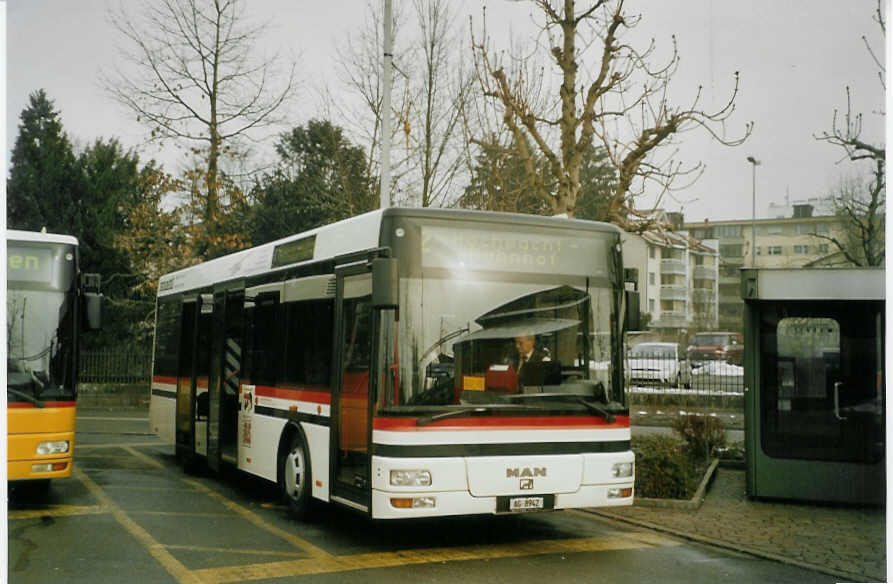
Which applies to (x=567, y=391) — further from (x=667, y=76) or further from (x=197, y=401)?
(x=197, y=401)

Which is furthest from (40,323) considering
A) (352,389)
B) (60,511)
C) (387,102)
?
(387,102)

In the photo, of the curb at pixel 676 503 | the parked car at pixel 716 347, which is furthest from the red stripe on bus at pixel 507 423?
the parked car at pixel 716 347

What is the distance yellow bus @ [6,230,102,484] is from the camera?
10055 millimetres

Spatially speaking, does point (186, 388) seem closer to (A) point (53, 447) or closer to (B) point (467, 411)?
(A) point (53, 447)

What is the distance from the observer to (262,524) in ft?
33.3

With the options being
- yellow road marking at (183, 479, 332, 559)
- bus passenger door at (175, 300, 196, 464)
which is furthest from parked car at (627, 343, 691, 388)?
yellow road marking at (183, 479, 332, 559)

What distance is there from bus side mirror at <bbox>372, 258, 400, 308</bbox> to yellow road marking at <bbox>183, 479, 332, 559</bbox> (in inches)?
87.5

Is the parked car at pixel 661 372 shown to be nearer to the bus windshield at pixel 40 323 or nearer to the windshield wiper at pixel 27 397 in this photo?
the bus windshield at pixel 40 323

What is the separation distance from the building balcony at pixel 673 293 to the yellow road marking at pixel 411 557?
81659 millimetres

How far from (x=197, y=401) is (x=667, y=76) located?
742 centimetres

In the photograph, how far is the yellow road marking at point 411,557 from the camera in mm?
7883

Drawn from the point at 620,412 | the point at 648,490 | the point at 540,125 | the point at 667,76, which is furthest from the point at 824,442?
the point at 540,125

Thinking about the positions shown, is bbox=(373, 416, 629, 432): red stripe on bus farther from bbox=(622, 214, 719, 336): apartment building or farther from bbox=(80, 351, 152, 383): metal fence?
bbox=(622, 214, 719, 336): apartment building

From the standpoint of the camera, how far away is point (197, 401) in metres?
13.7
